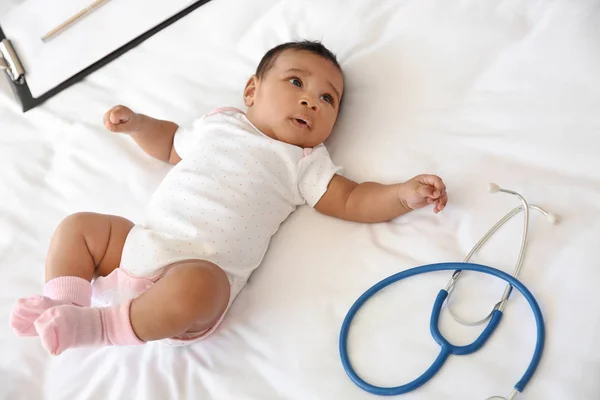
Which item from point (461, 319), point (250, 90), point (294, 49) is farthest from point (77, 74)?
point (461, 319)

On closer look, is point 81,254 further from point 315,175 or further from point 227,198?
point 315,175

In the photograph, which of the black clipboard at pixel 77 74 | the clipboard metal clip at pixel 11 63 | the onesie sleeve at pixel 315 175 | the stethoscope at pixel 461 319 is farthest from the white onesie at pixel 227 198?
the clipboard metal clip at pixel 11 63

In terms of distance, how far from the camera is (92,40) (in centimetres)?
166

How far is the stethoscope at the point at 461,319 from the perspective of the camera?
88cm

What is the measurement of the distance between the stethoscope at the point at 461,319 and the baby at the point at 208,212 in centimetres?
12

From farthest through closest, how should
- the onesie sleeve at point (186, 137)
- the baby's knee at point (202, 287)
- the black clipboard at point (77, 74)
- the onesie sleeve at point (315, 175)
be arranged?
the black clipboard at point (77, 74), the onesie sleeve at point (186, 137), the onesie sleeve at point (315, 175), the baby's knee at point (202, 287)

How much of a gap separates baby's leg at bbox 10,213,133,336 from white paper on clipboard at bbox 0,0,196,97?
66 cm

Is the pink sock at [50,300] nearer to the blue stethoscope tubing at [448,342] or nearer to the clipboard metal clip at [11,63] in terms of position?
the blue stethoscope tubing at [448,342]

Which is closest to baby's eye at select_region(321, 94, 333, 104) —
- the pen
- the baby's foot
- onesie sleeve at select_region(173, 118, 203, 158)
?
onesie sleeve at select_region(173, 118, 203, 158)

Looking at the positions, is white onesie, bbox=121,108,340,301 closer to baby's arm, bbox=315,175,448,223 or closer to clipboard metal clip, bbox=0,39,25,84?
baby's arm, bbox=315,175,448,223

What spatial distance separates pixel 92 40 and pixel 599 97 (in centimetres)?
135

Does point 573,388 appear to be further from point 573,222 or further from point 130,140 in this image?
point 130,140

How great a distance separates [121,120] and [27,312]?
1.66 feet

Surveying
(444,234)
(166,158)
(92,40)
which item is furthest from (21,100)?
(444,234)
